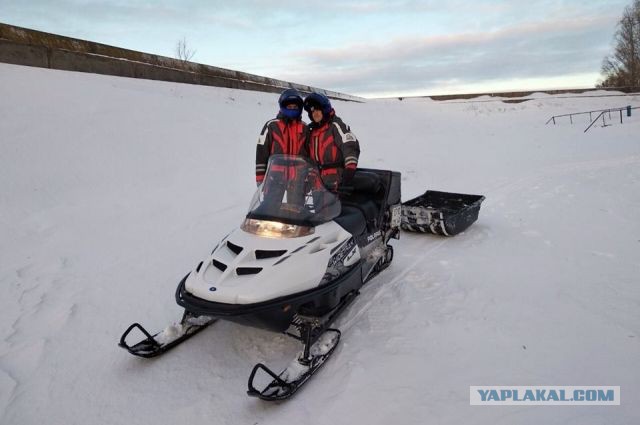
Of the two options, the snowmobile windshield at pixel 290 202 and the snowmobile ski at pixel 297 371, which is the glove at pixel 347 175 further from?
the snowmobile ski at pixel 297 371

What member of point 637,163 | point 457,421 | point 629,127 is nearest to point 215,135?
point 457,421

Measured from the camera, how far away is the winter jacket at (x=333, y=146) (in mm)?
3945

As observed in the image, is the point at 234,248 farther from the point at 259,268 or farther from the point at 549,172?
the point at 549,172

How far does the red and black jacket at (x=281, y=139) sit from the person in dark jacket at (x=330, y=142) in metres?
0.11

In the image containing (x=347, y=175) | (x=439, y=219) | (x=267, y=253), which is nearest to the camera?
(x=267, y=253)

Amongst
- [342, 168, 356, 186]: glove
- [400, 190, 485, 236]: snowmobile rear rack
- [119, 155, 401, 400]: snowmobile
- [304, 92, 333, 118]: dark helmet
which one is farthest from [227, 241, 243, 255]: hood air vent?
[400, 190, 485, 236]: snowmobile rear rack

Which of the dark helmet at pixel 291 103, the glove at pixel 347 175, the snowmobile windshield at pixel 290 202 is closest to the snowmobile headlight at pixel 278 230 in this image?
the snowmobile windshield at pixel 290 202

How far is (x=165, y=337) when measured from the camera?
312cm

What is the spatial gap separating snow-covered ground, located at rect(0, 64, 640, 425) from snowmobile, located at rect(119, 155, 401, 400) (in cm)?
15

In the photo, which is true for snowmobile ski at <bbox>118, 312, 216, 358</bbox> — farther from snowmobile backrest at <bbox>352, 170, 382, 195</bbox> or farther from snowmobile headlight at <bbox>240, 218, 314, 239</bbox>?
snowmobile backrest at <bbox>352, 170, 382, 195</bbox>

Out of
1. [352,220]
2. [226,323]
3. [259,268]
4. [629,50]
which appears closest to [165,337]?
[226,323]

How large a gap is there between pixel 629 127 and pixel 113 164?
674 inches

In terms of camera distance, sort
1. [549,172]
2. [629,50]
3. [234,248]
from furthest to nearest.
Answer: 1. [629,50]
2. [549,172]
3. [234,248]

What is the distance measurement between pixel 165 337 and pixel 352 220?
5.63 ft
